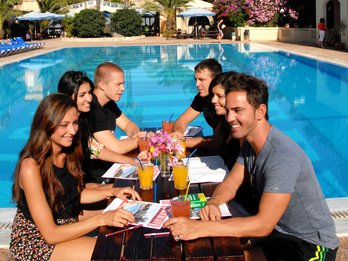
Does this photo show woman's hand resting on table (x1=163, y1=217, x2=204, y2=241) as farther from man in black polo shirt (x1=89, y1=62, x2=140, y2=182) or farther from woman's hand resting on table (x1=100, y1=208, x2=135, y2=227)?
man in black polo shirt (x1=89, y1=62, x2=140, y2=182)

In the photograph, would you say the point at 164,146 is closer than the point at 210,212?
No

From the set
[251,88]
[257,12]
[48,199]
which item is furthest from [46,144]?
[257,12]

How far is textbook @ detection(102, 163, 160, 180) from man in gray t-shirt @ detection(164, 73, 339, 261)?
2.61ft

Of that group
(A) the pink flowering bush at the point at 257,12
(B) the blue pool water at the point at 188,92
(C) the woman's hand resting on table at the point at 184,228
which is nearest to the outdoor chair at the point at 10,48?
(B) the blue pool water at the point at 188,92

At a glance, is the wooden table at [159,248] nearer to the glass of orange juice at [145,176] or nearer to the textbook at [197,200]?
the textbook at [197,200]

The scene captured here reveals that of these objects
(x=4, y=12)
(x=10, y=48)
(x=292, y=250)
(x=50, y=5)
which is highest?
(x=50, y=5)

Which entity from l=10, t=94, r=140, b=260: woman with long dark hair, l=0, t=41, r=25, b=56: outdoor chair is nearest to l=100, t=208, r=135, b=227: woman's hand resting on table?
l=10, t=94, r=140, b=260: woman with long dark hair

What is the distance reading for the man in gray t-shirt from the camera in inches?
82.3

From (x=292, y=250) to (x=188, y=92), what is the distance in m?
9.68

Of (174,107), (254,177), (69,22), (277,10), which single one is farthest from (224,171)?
(69,22)

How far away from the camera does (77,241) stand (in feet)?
7.75

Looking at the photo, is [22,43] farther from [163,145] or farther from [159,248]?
[159,248]

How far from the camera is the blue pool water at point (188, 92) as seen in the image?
6.73 meters

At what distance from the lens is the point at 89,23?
3059cm
